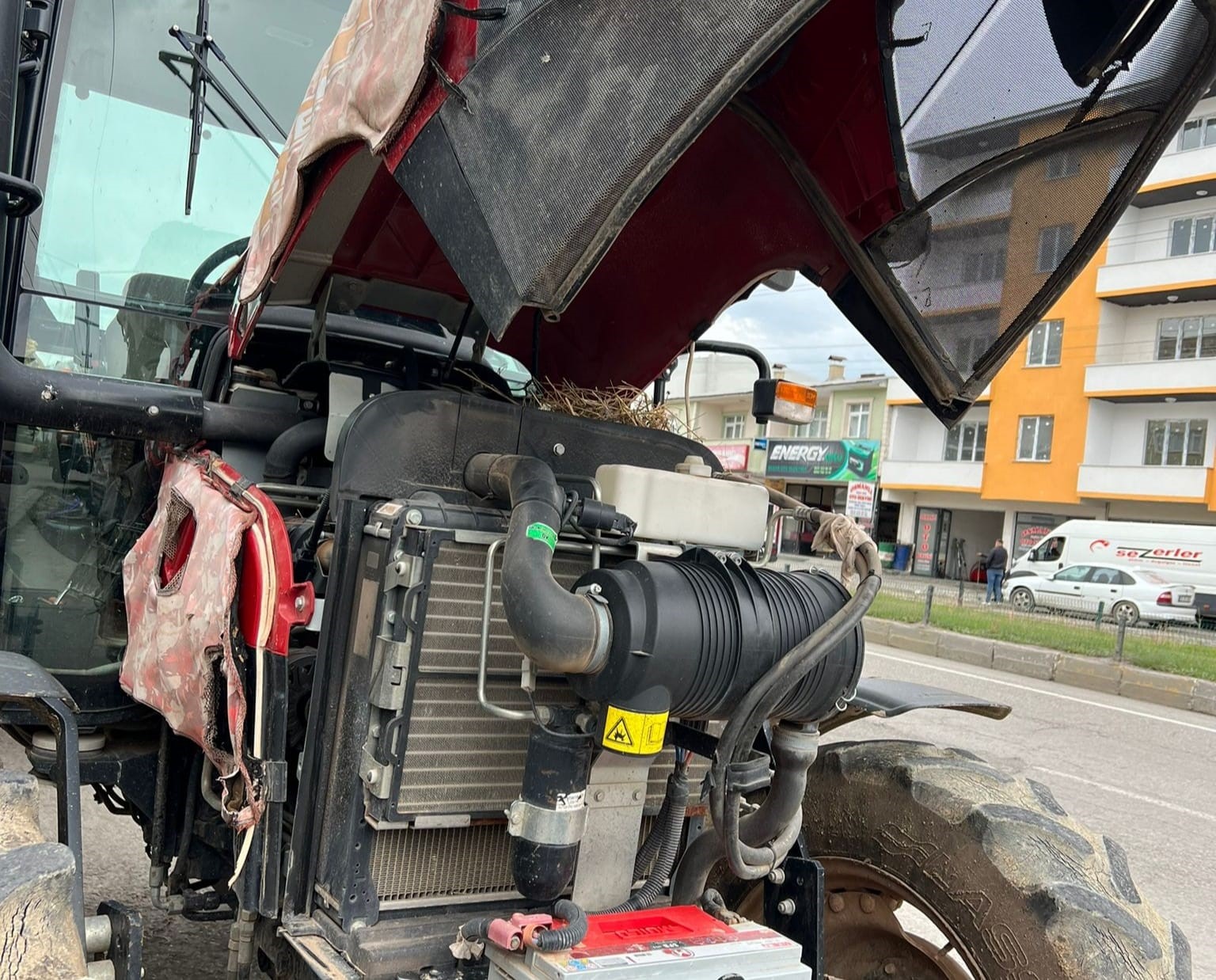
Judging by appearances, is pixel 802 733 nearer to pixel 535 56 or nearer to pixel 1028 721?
pixel 535 56

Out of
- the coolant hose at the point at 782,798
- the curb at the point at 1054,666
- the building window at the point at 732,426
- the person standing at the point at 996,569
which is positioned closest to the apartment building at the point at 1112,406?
the person standing at the point at 996,569

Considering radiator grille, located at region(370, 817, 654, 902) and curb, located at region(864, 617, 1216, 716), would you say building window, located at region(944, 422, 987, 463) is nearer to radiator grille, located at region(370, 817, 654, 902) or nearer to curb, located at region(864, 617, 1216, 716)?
curb, located at region(864, 617, 1216, 716)

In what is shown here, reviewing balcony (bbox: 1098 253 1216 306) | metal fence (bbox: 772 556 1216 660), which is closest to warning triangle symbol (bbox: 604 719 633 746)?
metal fence (bbox: 772 556 1216 660)

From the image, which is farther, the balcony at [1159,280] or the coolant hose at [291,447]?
the balcony at [1159,280]

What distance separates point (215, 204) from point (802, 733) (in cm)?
255

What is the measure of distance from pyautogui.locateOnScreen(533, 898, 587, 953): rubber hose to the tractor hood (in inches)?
43.8

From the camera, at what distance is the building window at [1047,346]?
125 ft

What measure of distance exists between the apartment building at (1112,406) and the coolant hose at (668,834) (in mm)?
31450

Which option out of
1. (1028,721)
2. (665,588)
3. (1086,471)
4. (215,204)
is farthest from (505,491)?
(1086,471)

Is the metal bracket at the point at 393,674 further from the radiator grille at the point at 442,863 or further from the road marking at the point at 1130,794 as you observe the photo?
the road marking at the point at 1130,794

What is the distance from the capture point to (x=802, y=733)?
2316 mm

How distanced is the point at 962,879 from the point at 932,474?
4055 centimetres

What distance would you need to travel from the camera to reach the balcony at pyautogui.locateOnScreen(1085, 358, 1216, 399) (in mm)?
33719

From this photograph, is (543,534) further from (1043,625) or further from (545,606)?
(1043,625)
